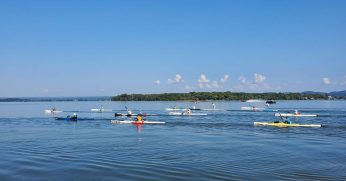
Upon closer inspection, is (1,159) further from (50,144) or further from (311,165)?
(311,165)

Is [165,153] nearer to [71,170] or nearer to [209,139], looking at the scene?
[71,170]

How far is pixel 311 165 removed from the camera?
22.8m

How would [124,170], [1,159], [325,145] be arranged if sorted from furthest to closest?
1. [325,145]
2. [1,159]
3. [124,170]

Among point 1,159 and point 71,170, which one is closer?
point 71,170

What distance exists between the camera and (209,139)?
36.3 m

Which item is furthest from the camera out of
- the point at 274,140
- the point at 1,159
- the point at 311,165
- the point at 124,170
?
the point at 274,140

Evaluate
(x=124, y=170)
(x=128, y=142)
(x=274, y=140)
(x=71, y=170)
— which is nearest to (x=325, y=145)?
(x=274, y=140)

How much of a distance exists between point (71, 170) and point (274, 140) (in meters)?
19.9

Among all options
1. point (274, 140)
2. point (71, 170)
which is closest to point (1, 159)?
point (71, 170)

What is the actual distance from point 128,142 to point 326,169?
17070 mm

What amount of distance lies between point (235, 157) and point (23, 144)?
56.4ft

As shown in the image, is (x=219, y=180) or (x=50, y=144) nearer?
(x=219, y=180)

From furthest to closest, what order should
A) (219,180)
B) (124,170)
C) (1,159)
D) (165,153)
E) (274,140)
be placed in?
(274,140), (165,153), (1,159), (124,170), (219,180)

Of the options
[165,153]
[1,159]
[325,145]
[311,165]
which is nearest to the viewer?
[311,165]
